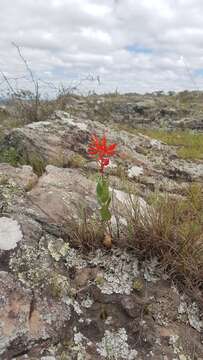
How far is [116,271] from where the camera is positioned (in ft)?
11.5

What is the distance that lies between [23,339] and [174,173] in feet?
12.3

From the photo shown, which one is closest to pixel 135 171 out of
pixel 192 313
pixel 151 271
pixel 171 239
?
pixel 171 239

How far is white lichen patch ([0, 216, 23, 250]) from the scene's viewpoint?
11.4ft

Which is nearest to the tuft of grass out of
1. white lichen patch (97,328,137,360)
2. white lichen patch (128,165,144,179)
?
white lichen patch (97,328,137,360)

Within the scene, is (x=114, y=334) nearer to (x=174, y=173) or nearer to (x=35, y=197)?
(x=35, y=197)

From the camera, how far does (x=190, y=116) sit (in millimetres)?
18750

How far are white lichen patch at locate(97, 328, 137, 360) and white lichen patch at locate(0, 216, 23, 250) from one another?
1.04 meters

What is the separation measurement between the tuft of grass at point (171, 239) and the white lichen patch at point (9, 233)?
953mm

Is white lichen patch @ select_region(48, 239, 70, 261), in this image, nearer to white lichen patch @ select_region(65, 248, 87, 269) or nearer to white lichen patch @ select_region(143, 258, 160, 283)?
white lichen patch @ select_region(65, 248, 87, 269)

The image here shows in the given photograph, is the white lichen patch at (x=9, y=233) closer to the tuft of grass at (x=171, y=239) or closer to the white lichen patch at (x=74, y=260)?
the white lichen patch at (x=74, y=260)

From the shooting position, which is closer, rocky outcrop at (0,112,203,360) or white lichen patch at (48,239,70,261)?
rocky outcrop at (0,112,203,360)

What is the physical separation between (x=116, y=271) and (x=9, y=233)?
0.95m

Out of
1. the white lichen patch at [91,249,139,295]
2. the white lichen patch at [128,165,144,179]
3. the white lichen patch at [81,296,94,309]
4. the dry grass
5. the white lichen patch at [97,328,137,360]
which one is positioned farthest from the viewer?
the white lichen patch at [128,165,144,179]

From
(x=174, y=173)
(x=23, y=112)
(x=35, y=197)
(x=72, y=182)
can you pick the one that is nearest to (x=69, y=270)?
(x=35, y=197)
